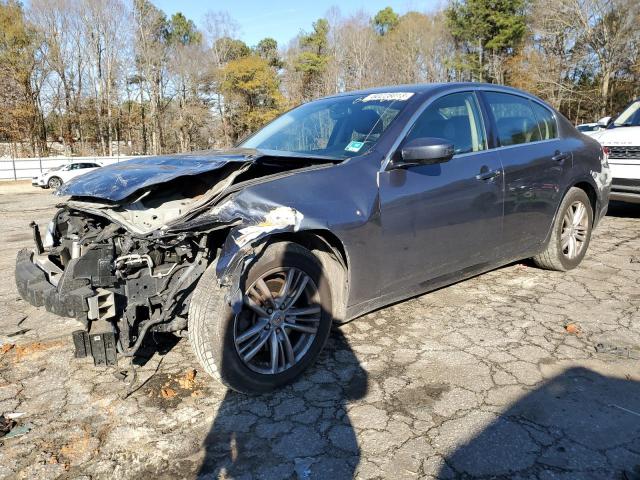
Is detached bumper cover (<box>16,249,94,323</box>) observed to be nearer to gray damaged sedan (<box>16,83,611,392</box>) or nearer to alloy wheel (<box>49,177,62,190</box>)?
gray damaged sedan (<box>16,83,611,392</box>)

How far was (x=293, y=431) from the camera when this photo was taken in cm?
242

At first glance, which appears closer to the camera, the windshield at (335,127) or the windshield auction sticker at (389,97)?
the windshield at (335,127)

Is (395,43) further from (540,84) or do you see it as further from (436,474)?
(436,474)

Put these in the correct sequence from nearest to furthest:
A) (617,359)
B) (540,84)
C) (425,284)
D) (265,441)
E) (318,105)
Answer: (265,441) < (617,359) < (425,284) < (318,105) < (540,84)

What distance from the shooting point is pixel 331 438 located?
2348 millimetres

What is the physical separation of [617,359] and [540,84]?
36.6m

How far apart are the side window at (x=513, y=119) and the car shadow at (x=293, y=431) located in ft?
7.51

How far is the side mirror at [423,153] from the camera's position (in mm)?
2980

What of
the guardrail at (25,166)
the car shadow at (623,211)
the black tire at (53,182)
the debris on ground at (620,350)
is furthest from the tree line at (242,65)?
the debris on ground at (620,350)

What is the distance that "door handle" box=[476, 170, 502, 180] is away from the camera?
3558 mm

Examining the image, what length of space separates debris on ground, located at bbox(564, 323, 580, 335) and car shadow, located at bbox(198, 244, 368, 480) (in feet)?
5.38

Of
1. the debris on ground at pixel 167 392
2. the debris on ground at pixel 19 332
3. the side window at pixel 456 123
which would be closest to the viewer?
the debris on ground at pixel 167 392

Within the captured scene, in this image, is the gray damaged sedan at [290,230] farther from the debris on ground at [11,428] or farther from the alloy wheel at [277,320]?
the debris on ground at [11,428]

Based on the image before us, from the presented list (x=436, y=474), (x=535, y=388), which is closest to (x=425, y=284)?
(x=535, y=388)
